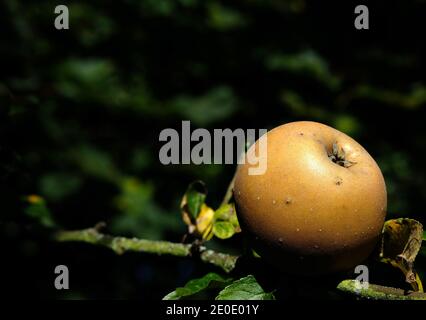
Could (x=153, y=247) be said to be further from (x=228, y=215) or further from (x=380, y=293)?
(x=380, y=293)

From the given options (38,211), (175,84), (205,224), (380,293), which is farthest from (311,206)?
(175,84)

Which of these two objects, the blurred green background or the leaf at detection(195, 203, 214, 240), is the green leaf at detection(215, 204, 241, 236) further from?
the blurred green background

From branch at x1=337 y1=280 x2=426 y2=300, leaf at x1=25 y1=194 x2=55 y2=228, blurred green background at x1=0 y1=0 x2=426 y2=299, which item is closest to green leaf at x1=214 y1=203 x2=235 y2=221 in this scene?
branch at x1=337 y1=280 x2=426 y2=300

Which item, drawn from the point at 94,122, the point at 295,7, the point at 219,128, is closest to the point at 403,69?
the point at 295,7

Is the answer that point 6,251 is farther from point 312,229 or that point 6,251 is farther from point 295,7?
point 295,7

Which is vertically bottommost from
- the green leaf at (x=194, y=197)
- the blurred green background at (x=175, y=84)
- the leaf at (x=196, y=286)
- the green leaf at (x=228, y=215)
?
the leaf at (x=196, y=286)

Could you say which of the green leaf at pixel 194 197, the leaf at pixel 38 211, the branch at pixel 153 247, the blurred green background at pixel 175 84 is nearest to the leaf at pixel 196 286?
the branch at pixel 153 247

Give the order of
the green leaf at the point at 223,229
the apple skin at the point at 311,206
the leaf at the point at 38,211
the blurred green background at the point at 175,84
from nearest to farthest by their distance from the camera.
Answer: the apple skin at the point at 311,206 < the green leaf at the point at 223,229 < the leaf at the point at 38,211 < the blurred green background at the point at 175,84

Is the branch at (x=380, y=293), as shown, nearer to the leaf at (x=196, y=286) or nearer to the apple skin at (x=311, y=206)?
the apple skin at (x=311, y=206)
